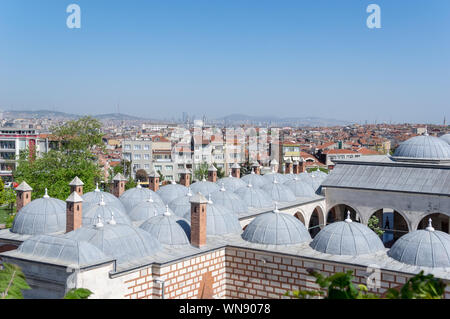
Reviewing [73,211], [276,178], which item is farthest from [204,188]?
[73,211]

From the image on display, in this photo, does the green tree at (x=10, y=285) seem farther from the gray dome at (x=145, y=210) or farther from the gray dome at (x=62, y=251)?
the gray dome at (x=145, y=210)

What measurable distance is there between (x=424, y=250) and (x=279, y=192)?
11.2m

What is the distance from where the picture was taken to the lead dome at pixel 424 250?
45.5 feet

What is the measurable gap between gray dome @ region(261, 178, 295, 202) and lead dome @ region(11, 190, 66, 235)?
1050cm

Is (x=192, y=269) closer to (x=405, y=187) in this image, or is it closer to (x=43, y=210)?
(x=43, y=210)

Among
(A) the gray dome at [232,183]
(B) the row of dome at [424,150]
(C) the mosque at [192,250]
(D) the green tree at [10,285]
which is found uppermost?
(B) the row of dome at [424,150]

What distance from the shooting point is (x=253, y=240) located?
16.2 m

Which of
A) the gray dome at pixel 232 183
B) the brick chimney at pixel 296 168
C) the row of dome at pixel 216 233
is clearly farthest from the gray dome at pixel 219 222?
the brick chimney at pixel 296 168

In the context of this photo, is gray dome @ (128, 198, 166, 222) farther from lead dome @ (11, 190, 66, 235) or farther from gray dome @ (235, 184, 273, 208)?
gray dome @ (235, 184, 273, 208)

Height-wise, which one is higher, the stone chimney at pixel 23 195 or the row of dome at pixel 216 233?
the stone chimney at pixel 23 195

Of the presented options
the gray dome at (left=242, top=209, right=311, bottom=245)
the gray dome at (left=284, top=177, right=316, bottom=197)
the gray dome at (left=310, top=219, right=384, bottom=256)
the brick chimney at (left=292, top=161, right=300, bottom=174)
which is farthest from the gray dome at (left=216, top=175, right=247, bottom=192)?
the gray dome at (left=310, top=219, right=384, bottom=256)

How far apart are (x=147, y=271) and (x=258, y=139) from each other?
59679 mm

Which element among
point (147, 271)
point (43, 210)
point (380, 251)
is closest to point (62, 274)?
point (147, 271)

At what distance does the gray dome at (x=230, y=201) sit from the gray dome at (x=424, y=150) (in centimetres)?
925
